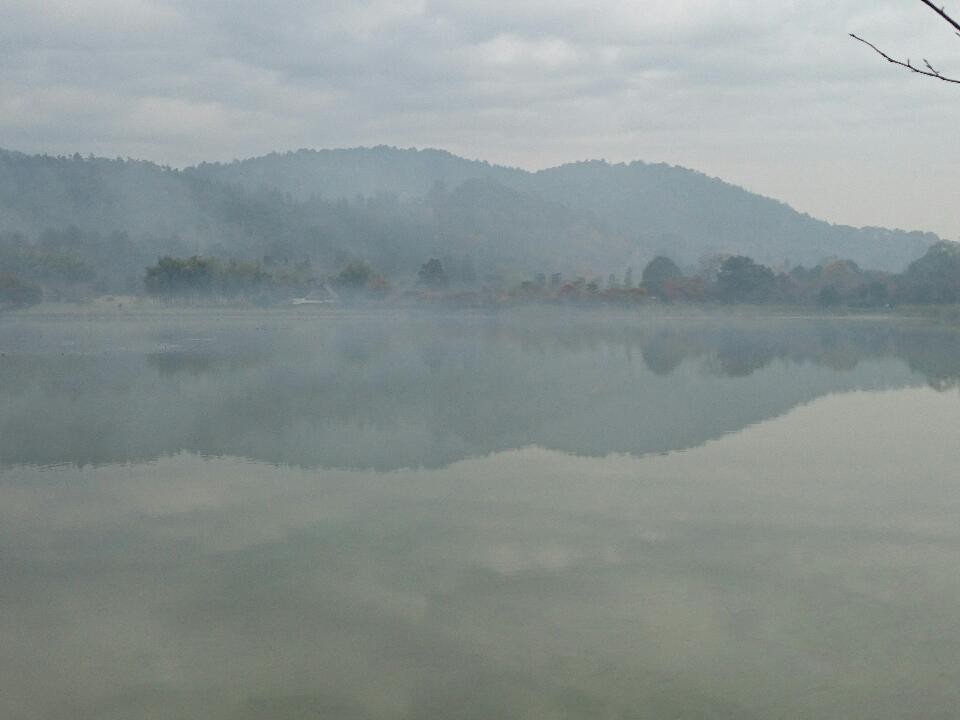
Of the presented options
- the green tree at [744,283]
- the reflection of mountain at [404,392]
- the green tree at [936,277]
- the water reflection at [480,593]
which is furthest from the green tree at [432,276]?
the water reflection at [480,593]

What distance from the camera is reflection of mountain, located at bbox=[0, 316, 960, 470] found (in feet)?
73.2

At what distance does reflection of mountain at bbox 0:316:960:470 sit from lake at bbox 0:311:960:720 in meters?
0.22

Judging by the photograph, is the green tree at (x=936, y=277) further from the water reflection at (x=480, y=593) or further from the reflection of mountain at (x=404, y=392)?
the water reflection at (x=480, y=593)

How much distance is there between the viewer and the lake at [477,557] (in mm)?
9117

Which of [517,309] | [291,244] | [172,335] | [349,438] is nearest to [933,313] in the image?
[517,309]

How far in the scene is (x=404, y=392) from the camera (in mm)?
31969

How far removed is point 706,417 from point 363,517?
13.9 metres

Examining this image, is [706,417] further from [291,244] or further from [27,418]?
[291,244]

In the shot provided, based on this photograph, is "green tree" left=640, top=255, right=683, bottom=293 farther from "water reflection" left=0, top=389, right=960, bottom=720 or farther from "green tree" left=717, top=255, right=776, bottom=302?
"water reflection" left=0, top=389, right=960, bottom=720

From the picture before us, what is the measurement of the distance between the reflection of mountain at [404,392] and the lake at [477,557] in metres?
0.22

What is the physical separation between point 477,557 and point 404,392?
62.5ft

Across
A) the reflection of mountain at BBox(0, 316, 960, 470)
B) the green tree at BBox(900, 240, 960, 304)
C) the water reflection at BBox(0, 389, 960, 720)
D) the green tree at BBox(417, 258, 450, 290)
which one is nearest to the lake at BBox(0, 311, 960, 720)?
the water reflection at BBox(0, 389, 960, 720)

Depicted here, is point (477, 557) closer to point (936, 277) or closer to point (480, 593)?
point (480, 593)

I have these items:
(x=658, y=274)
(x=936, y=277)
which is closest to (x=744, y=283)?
(x=658, y=274)
